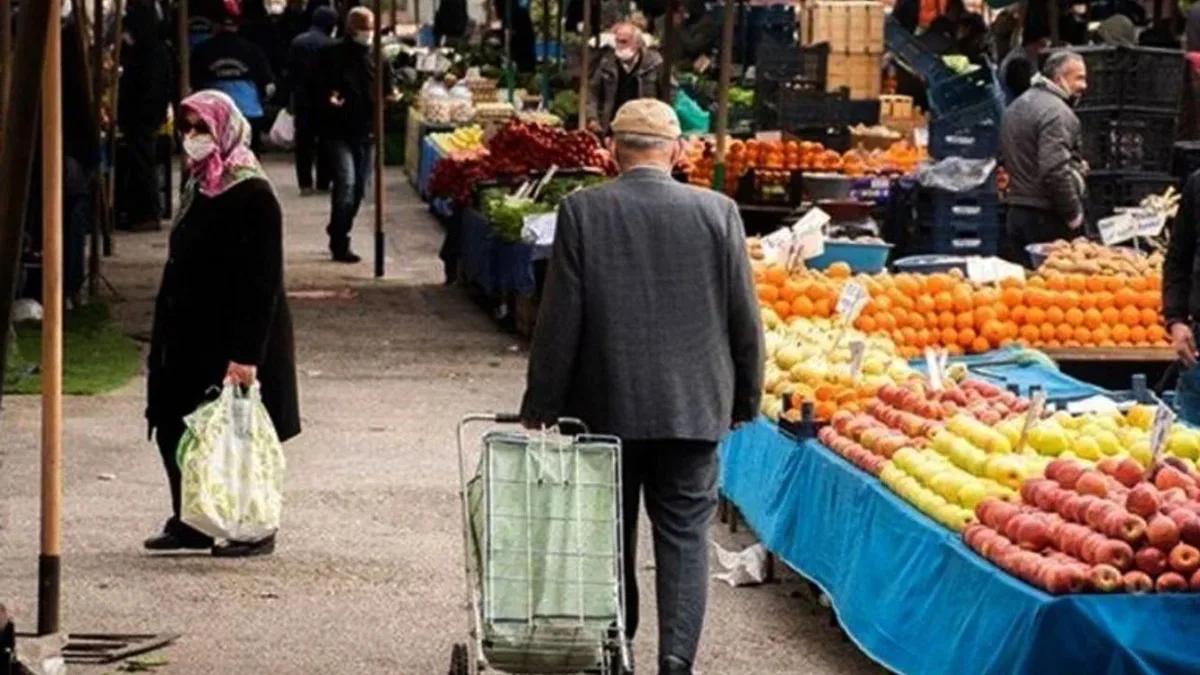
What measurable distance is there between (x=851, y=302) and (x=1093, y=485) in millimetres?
4509

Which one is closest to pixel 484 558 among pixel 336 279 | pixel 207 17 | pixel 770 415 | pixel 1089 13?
pixel 770 415

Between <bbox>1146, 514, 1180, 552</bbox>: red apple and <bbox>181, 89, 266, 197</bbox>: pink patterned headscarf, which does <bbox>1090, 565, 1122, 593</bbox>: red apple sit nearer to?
<bbox>1146, 514, 1180, 552</bbox>: red apple

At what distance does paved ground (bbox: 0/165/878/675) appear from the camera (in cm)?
1021

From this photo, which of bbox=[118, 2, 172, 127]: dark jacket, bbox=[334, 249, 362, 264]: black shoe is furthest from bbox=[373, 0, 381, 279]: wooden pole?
bbox=[118, 2, 172, 127]: dark jacket

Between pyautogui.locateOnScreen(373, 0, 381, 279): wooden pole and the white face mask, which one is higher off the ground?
the white face mask

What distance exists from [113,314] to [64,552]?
27.7 feet

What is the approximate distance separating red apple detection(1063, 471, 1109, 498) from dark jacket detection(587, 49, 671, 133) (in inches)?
694

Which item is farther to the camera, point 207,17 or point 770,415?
point 207,17

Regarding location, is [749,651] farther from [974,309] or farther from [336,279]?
[336,279]

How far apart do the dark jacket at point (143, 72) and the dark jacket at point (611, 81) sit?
12.2 ft

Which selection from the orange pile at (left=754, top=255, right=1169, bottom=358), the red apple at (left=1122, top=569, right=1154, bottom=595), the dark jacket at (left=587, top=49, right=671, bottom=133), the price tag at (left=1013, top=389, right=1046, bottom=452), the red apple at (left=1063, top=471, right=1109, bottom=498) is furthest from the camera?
the dark jacket at (left=587, top=49, right=671, bottom=133)

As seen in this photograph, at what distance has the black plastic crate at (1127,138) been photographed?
1880cm

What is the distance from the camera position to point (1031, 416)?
388 inches

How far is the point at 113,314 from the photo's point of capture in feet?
65.9
